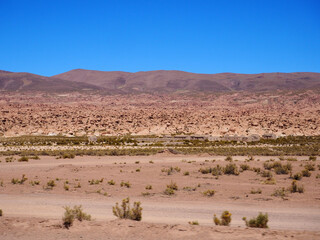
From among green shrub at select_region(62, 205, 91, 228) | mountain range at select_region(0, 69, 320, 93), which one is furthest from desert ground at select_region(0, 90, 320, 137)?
green shrub at select_region(62, 205, 91, 228)

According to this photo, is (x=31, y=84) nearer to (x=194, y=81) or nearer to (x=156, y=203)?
(x=194, y=81)

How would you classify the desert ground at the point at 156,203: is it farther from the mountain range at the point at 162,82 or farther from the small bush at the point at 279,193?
the mountain range at the point at 162,82

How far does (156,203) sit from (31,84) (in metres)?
127

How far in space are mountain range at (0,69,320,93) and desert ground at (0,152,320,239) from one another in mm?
103828

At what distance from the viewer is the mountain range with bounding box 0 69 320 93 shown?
132 m

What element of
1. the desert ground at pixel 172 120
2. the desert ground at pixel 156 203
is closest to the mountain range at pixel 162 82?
the desert ground at pixel 172 120

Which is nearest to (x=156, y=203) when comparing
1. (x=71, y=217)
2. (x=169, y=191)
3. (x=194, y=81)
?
(x=169, y=191)

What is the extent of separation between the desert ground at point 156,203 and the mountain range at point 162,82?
104 meters

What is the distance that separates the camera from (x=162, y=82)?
16950cm

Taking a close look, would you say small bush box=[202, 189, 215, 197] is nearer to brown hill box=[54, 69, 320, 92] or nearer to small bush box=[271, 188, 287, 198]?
small bush box=[271, 188, 287, 198]

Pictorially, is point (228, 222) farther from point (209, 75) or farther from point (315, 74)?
point (315, 74)

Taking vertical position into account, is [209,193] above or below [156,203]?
above

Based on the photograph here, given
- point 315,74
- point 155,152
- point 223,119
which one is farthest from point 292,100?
point 315,74

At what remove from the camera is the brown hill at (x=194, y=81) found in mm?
150500
